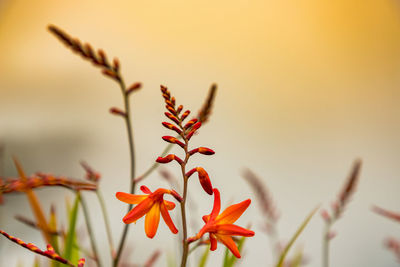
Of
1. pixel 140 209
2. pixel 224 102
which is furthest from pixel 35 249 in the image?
pixel 224 102

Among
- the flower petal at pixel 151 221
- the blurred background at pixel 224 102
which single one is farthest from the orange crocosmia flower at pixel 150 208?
the blurred background at pixel 224 102

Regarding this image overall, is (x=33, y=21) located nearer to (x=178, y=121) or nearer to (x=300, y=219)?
(x=300, y=219)

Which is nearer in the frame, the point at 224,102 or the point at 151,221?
the point at 151,221

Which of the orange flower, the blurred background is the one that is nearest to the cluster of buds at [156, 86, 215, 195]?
the orange flower

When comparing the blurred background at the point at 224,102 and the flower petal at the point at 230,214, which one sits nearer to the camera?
the flower petal at the point at 230,214

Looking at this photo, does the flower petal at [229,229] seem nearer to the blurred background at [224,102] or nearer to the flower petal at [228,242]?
the flower petal at [228,242]

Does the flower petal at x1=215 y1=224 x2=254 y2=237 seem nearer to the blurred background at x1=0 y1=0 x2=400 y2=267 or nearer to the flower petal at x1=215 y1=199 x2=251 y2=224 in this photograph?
the flower petal at x1=215 y1=199 x2=251 y2=224

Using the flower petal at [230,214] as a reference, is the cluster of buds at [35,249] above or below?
below

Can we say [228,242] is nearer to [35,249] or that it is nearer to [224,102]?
[35,249]
